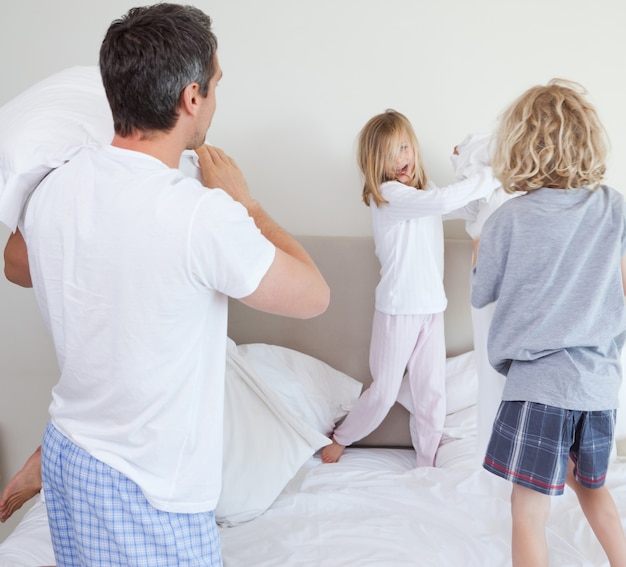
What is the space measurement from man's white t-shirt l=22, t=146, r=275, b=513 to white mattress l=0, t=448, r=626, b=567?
598 millimetres

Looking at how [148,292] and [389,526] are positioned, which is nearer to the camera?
[148,292]

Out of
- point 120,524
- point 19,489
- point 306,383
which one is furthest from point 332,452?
point 120,524

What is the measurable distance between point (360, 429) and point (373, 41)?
1.30 meters

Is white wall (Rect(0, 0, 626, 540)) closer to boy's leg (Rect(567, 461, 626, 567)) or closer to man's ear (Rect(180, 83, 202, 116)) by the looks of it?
boy's leg (Rect(567, 461, 626, 567))

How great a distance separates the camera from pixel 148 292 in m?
0.91

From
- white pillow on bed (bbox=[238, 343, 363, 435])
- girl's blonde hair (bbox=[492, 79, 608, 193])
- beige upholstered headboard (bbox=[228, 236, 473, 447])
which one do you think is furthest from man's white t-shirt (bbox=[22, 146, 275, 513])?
beige upholstered headboard (bbox=[228, 236, 473, 447])

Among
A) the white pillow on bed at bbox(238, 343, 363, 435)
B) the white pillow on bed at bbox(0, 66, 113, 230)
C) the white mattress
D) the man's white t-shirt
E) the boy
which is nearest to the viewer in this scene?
the man's white t-shirt

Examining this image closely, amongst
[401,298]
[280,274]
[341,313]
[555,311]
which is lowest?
[341,313]

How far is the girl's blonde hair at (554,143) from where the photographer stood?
1316mm

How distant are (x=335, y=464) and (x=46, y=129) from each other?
1.33 metres

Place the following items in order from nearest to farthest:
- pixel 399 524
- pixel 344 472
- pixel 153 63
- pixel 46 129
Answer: pixel 153 63 → pixel 46 129 → pixel 399 524 → pixel 344 472

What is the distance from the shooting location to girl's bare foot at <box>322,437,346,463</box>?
2033 millimetres

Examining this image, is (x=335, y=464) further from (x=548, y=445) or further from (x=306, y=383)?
(x=548, y=445)

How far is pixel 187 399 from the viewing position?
3.19 feet
